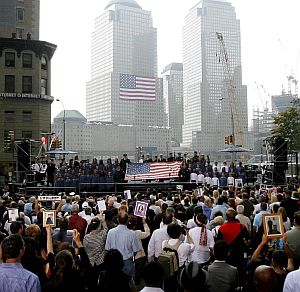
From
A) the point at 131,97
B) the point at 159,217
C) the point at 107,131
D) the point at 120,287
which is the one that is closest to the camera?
the point at 120,287

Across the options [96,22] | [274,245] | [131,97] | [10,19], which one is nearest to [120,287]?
[274,245]

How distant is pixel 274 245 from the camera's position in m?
8.38

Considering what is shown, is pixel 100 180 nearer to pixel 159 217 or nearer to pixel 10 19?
pixel 159 217

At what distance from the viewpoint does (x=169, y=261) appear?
24.3 feet

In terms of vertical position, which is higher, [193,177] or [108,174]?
[108,174]

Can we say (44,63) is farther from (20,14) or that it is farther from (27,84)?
(20,14)

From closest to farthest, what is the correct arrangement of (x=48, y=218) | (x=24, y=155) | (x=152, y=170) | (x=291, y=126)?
(x=48, y=218)
(x=152, y=170)
(x=24, y=155)
(x=291, y=126)

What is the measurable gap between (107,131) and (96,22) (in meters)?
47.8

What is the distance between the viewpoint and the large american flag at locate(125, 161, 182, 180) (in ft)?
92.2

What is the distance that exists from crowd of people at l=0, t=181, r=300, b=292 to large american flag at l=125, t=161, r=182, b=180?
604 inches

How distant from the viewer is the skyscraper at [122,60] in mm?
160125

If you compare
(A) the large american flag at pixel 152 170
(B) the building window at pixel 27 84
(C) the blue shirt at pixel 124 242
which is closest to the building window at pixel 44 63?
(B) the building window at pixel 27 84

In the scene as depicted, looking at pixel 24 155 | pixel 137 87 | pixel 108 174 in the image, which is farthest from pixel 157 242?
pixel 137 87

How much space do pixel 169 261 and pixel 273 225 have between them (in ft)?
5.94
